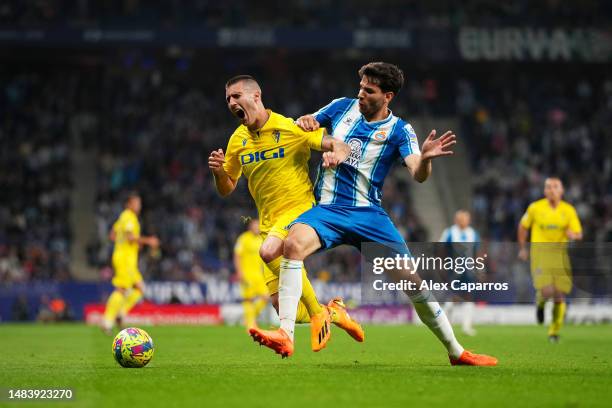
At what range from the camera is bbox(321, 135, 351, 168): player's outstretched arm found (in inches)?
344

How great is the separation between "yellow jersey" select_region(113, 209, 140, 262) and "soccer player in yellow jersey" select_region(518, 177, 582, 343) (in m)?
7.69

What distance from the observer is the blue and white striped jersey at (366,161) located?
366 inches

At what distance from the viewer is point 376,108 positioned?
938 centimetres

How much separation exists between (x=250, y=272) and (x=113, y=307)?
3.15 meters

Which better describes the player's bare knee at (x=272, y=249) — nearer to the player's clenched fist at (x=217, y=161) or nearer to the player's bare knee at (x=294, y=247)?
the player's bare knee at (x=294, y=247)

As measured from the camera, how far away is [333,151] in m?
8.98

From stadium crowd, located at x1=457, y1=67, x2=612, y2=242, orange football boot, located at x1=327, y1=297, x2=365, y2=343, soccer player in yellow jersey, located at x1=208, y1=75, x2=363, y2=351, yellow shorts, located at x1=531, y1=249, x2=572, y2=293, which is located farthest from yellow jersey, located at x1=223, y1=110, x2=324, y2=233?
stadium crowd, located at x1=457, y1=67, x2=612, y2=242

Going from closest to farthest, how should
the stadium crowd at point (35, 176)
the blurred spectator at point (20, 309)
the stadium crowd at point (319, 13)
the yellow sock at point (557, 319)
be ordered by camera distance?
the yellow sock at point (557, 319) < the blurred spectator at point (20, 309) < the stadium crowd at point (35, 176) < the stadium crowd at point (319, 13)

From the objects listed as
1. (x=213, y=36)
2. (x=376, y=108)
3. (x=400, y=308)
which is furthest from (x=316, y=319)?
(x=213, y=36)

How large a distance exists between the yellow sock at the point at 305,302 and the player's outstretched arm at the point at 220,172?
0.88m

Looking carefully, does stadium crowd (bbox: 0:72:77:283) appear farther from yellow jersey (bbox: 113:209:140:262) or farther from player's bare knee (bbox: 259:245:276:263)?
player's bare knee (bbox: 259:245:276:263)

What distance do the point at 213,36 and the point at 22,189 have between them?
792 cm

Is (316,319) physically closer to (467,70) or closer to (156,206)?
(156,206)

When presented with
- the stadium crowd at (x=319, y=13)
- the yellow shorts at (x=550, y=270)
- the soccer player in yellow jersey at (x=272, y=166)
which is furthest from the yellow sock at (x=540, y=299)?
the stadium crowd at (x=319, y=13)
